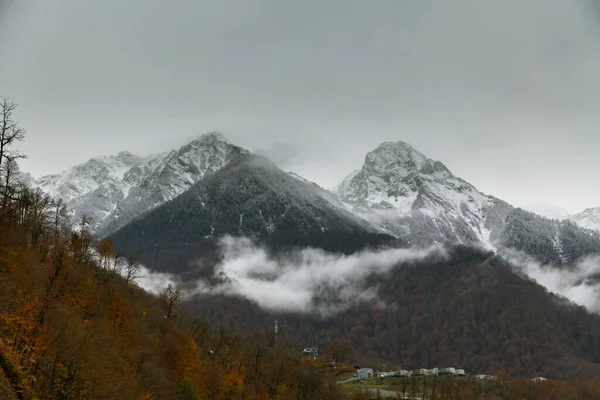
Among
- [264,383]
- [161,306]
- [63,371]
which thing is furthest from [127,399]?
[264,383]

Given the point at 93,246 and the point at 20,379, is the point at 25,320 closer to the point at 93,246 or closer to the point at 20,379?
the point at 20,379

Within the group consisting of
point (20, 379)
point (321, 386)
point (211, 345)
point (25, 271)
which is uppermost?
point (25, 271)

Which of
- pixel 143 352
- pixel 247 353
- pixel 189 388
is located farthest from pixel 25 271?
pixel 247 353

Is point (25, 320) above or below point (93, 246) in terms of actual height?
below

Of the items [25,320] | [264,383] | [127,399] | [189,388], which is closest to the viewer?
[25,320]

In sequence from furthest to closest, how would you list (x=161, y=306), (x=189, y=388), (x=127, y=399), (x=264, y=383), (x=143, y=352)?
1. (x=264, y=383)
2. (x=161, y=306)
3. (x=189, y=388)
4. (x=143, y=352)
5. (x=127, y=399)

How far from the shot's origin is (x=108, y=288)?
104 m

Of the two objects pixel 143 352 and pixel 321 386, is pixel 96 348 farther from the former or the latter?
pixel 321 386

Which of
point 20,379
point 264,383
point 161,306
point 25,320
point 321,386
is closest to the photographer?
point 20,379

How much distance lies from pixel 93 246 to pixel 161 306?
107 ft

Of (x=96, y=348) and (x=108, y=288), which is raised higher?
(x=108, y=288)

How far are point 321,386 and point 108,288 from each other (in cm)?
10706

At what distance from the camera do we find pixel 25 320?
48.8 m

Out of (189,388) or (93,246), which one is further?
(93,246)
